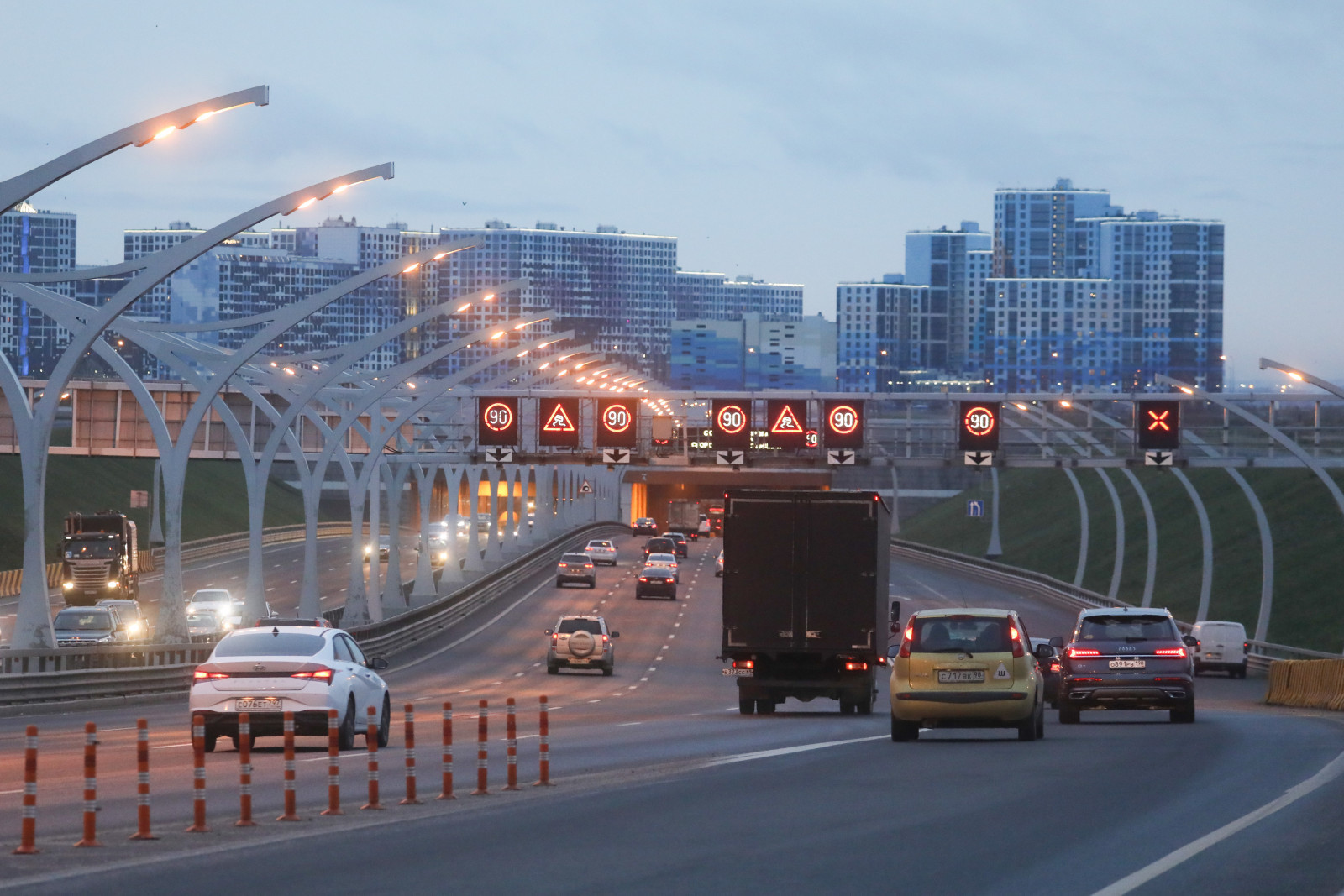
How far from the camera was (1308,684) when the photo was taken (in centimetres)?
3884

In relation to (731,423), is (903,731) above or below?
below

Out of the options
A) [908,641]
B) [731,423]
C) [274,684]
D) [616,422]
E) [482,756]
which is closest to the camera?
[482,756]

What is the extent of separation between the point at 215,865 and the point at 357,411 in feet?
143

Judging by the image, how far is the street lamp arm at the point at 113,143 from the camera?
2416 cm

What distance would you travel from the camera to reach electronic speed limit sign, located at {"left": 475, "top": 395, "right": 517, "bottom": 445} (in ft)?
205

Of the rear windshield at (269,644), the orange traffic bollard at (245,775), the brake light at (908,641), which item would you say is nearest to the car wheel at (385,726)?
the rear windshield at (269,644)

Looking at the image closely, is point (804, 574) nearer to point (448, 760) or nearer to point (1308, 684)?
point (1308, 684)

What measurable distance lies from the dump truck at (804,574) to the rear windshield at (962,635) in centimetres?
782

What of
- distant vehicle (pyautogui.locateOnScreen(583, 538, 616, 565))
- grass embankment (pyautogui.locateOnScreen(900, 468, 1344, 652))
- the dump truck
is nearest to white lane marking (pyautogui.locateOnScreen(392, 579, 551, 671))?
distant vehicle (pyautogui.locateOnScreen(583, 538, 616, 565))

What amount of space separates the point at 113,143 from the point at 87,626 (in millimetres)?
26927

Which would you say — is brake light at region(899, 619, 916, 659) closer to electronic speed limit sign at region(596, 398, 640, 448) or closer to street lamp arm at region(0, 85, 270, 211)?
street lamp arm at region(0, 85, 270, 211)

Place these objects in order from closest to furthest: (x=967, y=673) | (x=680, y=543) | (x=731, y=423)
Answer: (x=967, y=673) → (x=731, y=423) → (x=680, y=543)

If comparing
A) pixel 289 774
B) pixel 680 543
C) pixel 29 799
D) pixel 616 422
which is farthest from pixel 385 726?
pixel 680 543

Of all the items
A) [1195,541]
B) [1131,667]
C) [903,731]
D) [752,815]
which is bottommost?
[1195,541]
